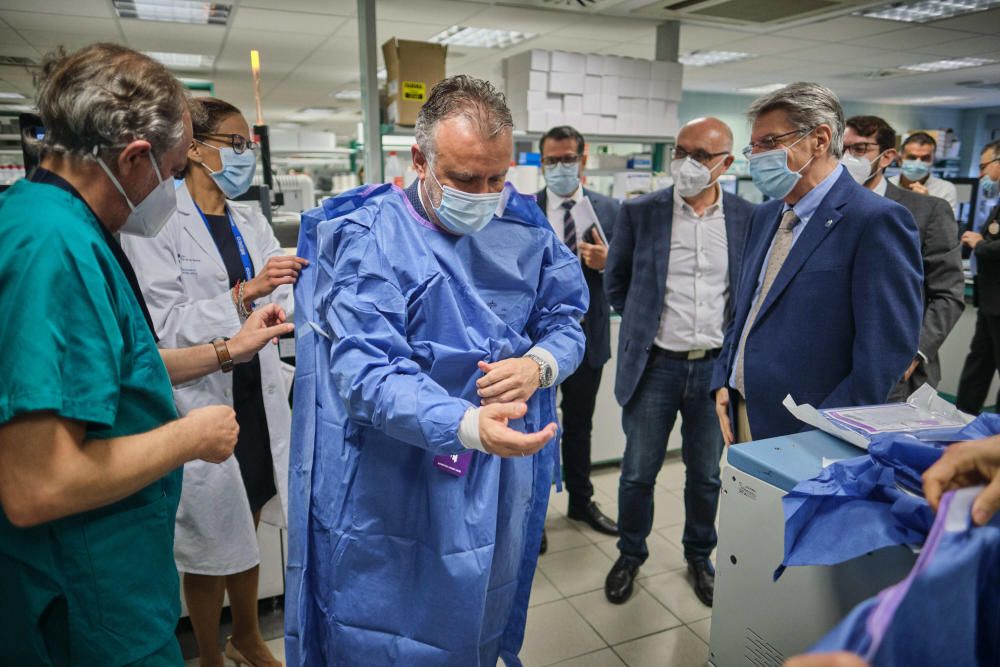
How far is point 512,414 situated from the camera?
1.10 metres

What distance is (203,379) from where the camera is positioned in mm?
1711

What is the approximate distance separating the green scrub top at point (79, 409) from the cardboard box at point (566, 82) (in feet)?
10.5

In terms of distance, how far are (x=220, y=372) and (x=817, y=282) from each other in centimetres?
159

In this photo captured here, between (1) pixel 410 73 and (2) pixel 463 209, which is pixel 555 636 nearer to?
(2) pixel 463 209

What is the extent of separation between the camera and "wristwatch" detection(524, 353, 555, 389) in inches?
51.4

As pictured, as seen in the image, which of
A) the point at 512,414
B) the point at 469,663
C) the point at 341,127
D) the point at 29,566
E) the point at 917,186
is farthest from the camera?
the point at 341,127

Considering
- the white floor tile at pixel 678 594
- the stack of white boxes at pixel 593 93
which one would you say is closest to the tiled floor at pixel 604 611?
the white floor tile at pixel 678 594

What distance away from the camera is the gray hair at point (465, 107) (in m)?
1.26

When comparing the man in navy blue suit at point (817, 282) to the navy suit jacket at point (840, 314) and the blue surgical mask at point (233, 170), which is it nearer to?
the navy suit jacket at point (840, 314)

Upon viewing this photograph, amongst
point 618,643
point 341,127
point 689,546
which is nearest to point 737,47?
point 689,546

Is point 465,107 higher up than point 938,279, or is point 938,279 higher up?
point 465,107

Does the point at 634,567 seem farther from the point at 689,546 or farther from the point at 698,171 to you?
the point at 698,171

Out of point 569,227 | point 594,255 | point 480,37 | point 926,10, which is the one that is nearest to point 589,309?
point 594,255

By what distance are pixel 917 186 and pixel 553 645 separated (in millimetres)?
3592
